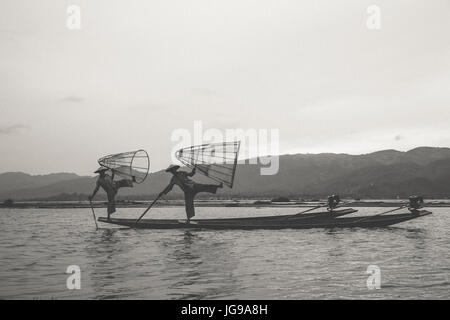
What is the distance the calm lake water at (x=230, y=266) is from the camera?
44.6 feet

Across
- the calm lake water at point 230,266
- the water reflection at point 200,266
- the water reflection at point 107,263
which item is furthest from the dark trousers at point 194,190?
the water reflection at point 107,263

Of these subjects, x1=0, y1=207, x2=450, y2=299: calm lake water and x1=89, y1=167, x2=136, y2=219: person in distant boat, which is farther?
x1=89, y1=167, x2=136, y2=219: person in distant boat

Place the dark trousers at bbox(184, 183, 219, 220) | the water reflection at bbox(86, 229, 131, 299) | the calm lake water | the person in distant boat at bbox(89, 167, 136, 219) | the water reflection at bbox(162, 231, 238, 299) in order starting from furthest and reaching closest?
the person in distant boat at bbox(89, 167, 136, 219), the dark trousers at bbox(184, 183, 219, 220), the water reflection at bbox(86, 229, 131, 299), the water reflection at bbox(162, 231, 238, 299), the calm lake water

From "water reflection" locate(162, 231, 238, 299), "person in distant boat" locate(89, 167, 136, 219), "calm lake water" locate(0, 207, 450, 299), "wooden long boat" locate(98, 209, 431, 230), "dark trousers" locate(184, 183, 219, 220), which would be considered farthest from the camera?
"person in distant boat" locate(89, 167, 136, 219)

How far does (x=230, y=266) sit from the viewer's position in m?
18.4

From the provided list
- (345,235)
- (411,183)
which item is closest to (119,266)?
(345,235)

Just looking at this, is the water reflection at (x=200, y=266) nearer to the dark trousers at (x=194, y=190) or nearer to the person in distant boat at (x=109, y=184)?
the dark trousers at (x=194, y=190)

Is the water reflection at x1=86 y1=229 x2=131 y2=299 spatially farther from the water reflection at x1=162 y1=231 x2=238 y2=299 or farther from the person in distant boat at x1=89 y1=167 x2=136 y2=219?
the person in distant boat at x1=89 y1=167 x2=136 y2=219

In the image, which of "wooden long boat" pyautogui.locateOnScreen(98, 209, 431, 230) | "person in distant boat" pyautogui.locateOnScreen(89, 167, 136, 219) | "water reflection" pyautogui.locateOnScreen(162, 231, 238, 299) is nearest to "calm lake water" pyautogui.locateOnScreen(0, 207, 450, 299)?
"water reflection" pyautogui.locateOnScreen(162, 231, 238, 299)

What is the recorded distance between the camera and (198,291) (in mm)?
13602

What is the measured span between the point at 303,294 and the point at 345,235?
18223 mm

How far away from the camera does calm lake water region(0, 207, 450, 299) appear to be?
13.6 m
